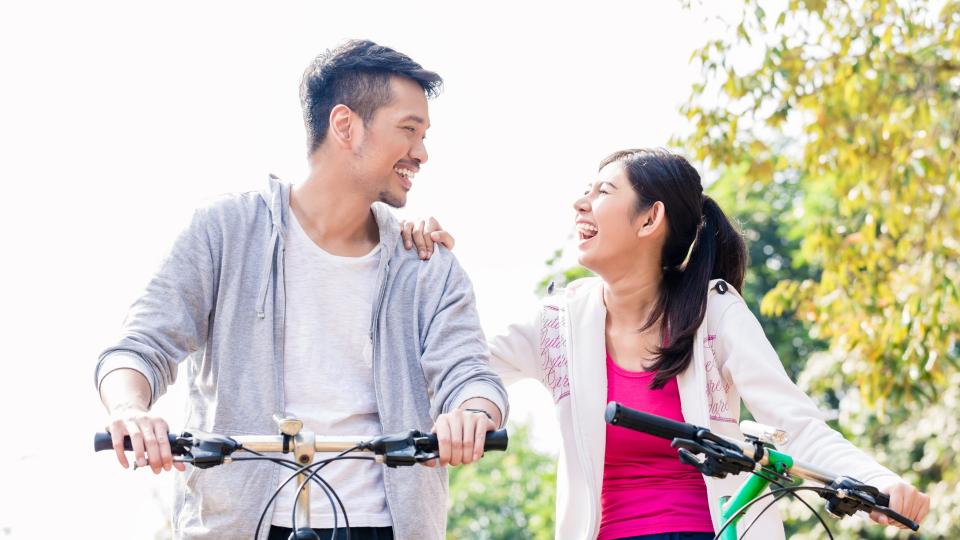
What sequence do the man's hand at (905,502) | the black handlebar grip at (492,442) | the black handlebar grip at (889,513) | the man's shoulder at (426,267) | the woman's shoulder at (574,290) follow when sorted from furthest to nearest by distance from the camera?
the woman's shoulder at (574,290) → the man's shoulder at (426,267) → the man's hand at (905,502) → the black handlebar grip at (889,513) → the black handlebar grip at (492,442)

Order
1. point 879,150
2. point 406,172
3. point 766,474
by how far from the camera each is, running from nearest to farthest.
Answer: point 766,474 < point 406,172 < point 879,150

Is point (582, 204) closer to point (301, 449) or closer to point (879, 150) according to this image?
point (301, 449)

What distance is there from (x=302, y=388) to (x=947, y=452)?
37.7 feet

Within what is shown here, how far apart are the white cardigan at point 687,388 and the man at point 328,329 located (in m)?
0.55

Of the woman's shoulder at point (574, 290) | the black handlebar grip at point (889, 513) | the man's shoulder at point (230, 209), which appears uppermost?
the man's shoulder at point (230, 209)

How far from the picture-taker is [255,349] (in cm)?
370

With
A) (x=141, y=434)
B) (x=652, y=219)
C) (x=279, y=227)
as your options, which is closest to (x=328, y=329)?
(x=279, y=227)

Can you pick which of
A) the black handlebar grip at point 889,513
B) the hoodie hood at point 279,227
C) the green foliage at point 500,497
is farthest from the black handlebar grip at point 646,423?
the green foliage at point 500,497

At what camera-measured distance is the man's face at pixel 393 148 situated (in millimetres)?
4062

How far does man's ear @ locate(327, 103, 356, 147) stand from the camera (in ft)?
13.6

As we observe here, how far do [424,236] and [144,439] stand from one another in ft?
4.49

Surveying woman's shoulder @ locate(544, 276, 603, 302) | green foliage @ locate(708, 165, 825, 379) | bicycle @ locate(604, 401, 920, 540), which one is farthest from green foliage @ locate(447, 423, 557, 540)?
bicycle @ locate(604, 401, 920, 540)

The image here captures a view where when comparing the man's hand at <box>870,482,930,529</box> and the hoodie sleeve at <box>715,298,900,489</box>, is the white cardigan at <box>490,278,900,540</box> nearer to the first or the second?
the hoodie sleeve at <box>715,298,900,489</box>

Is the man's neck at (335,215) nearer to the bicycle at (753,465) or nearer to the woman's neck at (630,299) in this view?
the woman's neck at (630,299)
